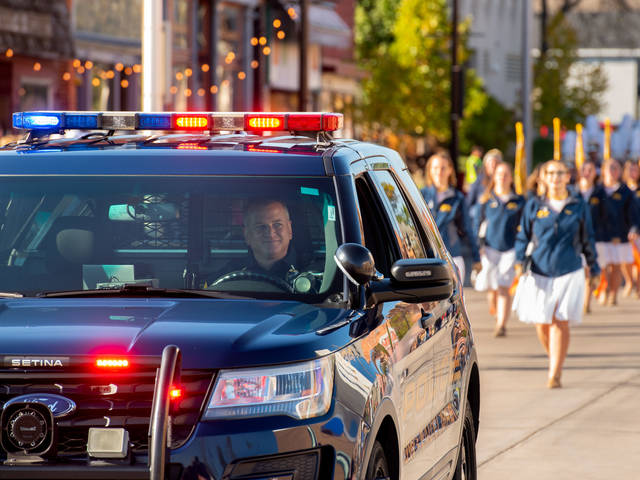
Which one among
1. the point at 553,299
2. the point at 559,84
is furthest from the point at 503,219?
the point at 559,84

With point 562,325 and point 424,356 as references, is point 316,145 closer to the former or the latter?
point 424,356

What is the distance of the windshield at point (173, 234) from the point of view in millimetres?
5676

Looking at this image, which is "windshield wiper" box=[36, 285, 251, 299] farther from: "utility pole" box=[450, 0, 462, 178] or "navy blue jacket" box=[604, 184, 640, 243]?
"utility pole" box=[450, 0, 462, 178]

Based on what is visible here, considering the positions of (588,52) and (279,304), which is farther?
(588,52)

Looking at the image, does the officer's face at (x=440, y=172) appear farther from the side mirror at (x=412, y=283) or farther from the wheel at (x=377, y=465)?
the wheel at (x=377, y=465)

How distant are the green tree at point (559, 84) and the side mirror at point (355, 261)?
5265cm

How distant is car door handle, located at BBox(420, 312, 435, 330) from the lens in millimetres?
6320

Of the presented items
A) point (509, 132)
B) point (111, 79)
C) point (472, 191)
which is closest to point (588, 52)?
point (509, 132)

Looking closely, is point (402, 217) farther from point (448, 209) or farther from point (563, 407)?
point (448, 209)

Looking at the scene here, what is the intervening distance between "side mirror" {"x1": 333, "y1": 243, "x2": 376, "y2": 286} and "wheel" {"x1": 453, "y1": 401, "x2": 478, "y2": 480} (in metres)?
2.16

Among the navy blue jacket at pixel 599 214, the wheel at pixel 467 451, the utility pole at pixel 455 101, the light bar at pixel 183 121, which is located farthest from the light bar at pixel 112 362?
the utility pole at pixel 455 101

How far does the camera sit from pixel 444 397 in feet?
22.0

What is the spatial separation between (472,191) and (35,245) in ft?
61.2

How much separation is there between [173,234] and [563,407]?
6671 millimetres
